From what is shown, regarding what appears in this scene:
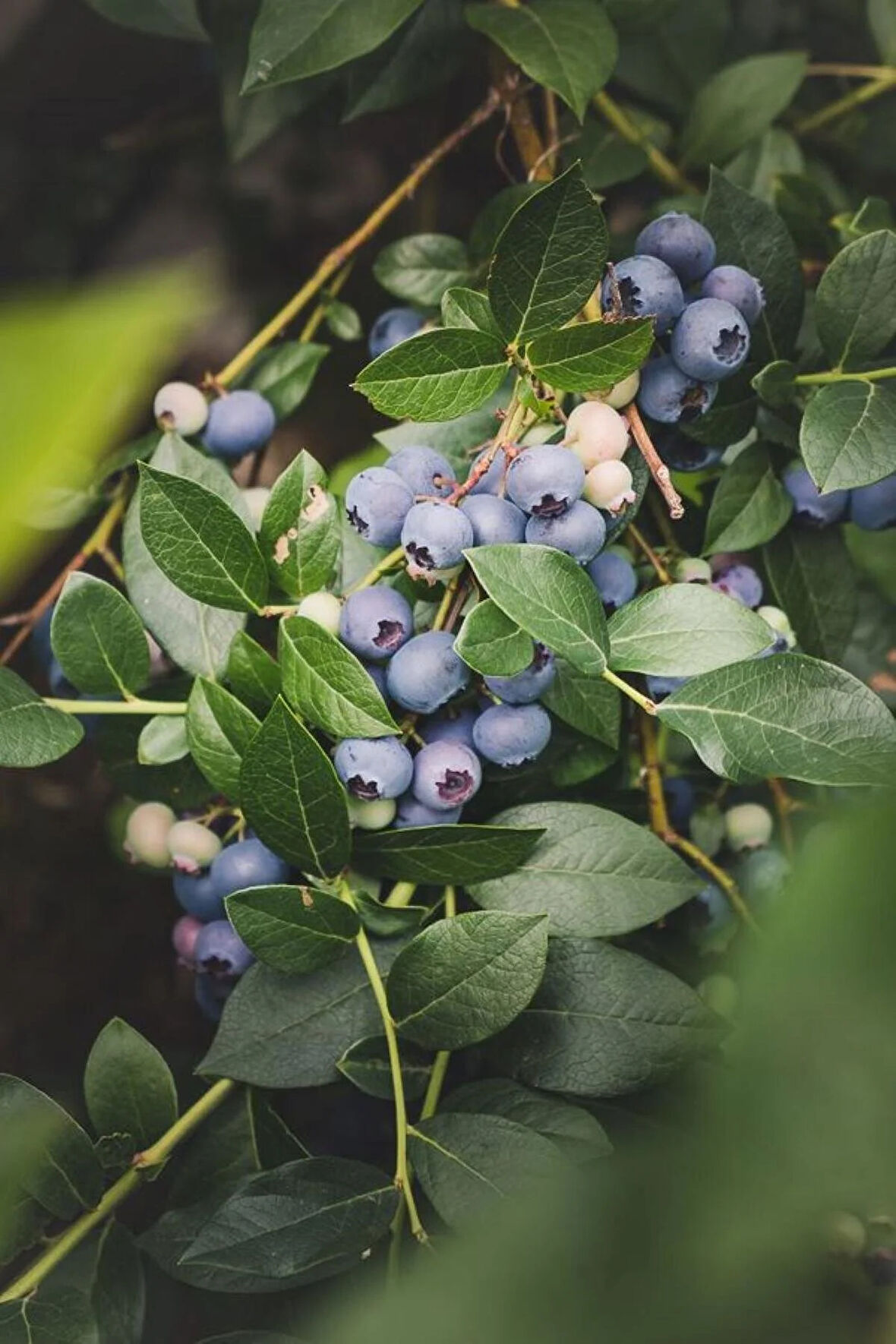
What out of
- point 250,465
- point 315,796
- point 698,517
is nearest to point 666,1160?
point 315,796

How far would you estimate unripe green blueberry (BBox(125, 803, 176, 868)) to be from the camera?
780 mm

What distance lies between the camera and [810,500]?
2.56ft

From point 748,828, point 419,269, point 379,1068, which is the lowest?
point 748,828

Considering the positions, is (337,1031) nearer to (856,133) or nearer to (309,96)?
(309,96)

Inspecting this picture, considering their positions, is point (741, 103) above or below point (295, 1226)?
above

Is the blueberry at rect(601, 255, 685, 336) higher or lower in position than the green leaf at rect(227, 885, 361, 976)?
higher

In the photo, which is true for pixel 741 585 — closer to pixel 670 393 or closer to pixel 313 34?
pixel 670 393

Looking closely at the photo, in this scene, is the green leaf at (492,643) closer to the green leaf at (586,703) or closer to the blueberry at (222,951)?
the green leaf at (586,703)

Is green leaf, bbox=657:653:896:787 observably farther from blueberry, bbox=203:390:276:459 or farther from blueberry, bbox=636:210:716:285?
blueberry, bbox=203:390:276:459

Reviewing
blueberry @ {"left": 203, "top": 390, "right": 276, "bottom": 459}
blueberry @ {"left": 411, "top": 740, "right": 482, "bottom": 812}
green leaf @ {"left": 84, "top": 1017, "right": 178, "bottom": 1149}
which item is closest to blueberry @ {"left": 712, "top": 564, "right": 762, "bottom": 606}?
blueberry @ {"left": 411, "top": 740, "right": 482, "bottom": 812}

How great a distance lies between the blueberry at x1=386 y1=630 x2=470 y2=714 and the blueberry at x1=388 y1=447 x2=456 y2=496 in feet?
0.25

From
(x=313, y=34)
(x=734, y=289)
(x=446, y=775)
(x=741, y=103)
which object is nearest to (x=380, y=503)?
(x=446, y=775)

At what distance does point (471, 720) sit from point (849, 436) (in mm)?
251

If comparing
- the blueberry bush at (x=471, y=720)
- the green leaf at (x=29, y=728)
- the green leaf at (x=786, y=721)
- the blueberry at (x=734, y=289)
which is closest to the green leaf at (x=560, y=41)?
the blueberry bush at (x=471, y=720)
